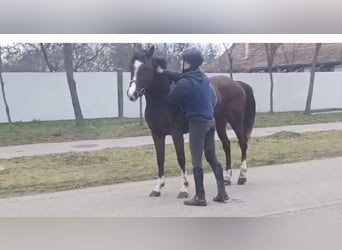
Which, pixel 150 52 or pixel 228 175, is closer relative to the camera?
pixel 150 52

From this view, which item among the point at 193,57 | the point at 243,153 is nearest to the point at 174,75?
the point at 193,57

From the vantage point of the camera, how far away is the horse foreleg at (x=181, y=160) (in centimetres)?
229

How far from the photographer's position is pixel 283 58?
2.25m

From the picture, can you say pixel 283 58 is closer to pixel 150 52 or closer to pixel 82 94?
pixel 150 52

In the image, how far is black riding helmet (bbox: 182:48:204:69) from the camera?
2148 mm

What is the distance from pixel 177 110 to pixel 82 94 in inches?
19.8

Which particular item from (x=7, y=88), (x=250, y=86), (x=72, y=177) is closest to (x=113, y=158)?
(x=72, y=177)

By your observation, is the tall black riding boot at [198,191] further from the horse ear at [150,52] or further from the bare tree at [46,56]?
the bare tree at [46,56]

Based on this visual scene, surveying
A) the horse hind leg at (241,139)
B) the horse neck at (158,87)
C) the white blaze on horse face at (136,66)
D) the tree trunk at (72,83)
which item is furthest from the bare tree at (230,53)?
the tree trunk at (72,83)

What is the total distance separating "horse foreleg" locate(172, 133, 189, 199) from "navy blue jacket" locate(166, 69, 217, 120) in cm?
13
